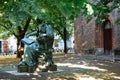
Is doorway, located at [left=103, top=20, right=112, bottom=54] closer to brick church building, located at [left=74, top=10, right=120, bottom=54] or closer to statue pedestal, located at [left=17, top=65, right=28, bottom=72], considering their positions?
brick church building, located at [left=74, top=10, right=120, bottom=54]

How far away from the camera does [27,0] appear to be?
31.2ft

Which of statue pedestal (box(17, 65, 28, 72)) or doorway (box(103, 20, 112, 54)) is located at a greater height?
doorway (box(103, 20, 112, 54))

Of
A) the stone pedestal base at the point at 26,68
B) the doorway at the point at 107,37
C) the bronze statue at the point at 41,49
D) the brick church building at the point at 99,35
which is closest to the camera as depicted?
the stone pedestal base at the point at 26,68

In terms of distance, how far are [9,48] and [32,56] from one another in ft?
149

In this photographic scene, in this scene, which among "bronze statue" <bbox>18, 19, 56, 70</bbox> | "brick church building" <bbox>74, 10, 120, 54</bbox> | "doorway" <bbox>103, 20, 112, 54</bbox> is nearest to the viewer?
"bronze statue" <bbox>18, 19, 56, 70</bbox>

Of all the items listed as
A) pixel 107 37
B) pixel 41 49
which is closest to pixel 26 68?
pixel 41 49

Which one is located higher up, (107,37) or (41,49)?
(107,37)

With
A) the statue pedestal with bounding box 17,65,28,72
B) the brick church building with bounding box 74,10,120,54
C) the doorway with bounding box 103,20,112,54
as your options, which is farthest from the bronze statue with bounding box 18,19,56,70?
the doorway with bounding box 103,20,112,54

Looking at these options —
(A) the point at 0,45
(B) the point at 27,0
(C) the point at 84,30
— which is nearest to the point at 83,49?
(C) the point at 84,30

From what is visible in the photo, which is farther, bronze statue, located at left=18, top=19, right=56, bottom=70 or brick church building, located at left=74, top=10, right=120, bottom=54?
brick church building, located at left=74, top=10, right=120, bottom=54

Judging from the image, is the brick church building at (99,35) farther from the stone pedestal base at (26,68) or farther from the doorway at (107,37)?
the stone pedestal base at (26,68)

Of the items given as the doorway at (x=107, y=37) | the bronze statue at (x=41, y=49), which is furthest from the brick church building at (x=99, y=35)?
the bronze statue at (x=41, y=49)

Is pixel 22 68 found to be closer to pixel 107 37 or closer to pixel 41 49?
pixel 41 49

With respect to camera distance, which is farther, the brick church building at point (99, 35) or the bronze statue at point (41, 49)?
the brick church building at point (99, 35)
